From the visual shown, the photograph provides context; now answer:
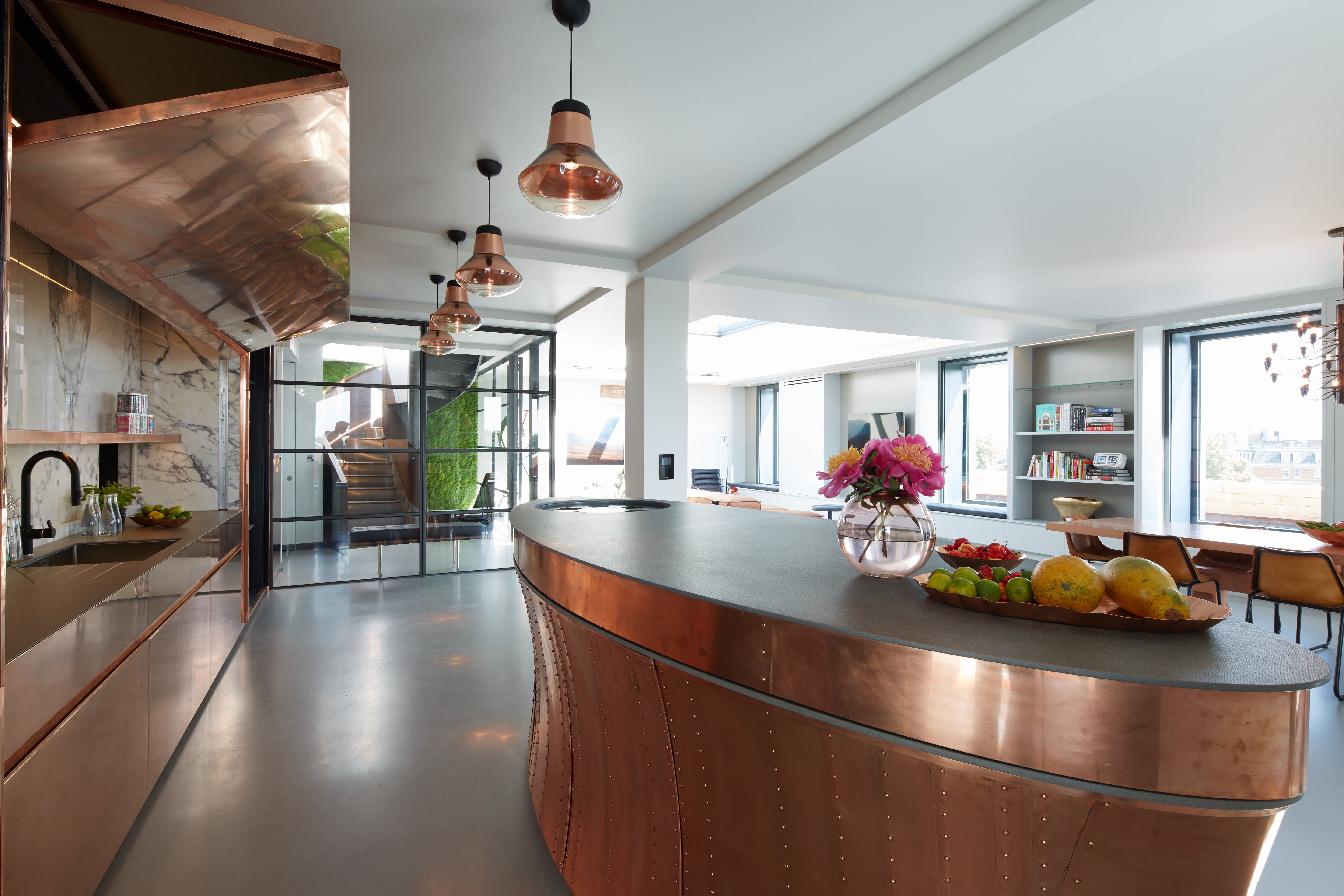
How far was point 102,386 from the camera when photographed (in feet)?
11.2

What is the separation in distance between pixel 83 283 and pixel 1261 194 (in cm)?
621

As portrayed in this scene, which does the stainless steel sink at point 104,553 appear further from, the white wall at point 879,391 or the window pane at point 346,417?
the white wall at point 879,391

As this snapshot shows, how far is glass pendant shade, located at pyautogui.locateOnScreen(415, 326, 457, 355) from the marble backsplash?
146 centimetres

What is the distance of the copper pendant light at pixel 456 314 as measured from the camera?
3699 millimetres

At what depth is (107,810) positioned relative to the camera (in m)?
1.93

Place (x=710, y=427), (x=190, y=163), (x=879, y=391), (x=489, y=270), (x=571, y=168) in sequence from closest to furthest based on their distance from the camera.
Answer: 1. (x=190, y=163)
2. (x=571, y=168)
3. (x=489, y=270)
4. (x=879, y=391)
5. (x=710, y=427)

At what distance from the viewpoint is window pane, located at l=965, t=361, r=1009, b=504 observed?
342 inches

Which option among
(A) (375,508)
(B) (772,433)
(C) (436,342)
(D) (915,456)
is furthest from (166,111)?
(B) (772,433)

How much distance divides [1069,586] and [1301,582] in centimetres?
368

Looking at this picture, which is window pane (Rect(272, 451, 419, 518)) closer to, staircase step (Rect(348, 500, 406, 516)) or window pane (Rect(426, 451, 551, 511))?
staircase step (Rect(348, 500, 406, 516))

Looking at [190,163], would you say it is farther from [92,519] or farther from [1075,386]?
[1075,386]

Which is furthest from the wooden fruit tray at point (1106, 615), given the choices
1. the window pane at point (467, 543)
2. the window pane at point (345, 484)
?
the window pane at point (345, 484)

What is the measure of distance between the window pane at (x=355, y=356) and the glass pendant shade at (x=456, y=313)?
290 cm

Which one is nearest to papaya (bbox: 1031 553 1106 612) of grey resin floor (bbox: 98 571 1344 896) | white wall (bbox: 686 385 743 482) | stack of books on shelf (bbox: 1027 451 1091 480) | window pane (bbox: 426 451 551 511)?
grey resin floor (bbox: 98 571 1344 896)
